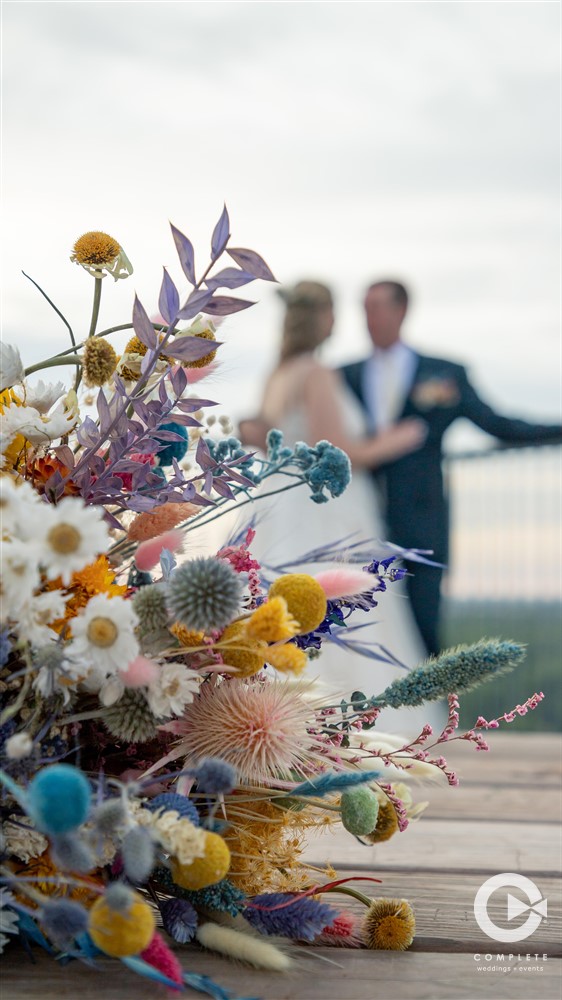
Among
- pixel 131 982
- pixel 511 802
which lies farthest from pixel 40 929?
pixel 511 802

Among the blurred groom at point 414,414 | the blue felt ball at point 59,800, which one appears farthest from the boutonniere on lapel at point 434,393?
the blue felt ball at point 59,800

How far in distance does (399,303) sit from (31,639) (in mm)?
3274

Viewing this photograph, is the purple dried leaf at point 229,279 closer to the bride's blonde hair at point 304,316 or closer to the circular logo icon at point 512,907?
the circular logo icon at point 512,907

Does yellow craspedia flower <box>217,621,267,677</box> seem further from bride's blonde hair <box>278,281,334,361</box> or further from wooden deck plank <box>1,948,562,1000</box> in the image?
bride's blonde hair <box>278,281,334,361</box>

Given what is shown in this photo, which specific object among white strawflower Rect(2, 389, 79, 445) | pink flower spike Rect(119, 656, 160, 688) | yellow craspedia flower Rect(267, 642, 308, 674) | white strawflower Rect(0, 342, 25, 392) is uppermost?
white strawflower Rect(0, 342, 25, 392)

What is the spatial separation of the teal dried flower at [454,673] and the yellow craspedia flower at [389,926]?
11 cm

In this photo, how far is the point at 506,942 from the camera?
1.71 ft

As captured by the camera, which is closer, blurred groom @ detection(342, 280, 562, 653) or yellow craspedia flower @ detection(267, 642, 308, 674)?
yellow craspedia flower @ detection(267, 642, 308, 674)

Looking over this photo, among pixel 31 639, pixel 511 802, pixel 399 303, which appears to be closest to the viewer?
pixel 31 639

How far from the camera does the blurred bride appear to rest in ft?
10.6

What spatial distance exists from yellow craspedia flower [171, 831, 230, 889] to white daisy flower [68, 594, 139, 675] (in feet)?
0.29

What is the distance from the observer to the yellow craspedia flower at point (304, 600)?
1.49ft

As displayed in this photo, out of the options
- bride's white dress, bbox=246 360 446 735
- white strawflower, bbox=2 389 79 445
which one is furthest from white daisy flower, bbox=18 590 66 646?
bride's white dress, bbox=246 360 446 735

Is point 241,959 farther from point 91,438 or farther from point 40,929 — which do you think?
point 91,438
